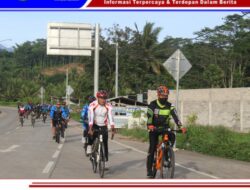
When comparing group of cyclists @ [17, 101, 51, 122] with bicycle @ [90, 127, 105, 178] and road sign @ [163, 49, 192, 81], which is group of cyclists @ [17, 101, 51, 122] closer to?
road sign @ [163, 49, 192, 81]

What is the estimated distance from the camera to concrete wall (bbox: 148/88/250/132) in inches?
1097

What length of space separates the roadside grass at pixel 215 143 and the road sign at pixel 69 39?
11.9 metres

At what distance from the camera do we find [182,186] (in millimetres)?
9953

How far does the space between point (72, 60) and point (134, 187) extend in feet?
505

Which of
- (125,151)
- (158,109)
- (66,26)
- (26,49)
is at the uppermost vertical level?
(26,49)

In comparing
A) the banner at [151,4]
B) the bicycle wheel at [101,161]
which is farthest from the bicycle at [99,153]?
the banner at [151,4]

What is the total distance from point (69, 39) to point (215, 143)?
15606mm

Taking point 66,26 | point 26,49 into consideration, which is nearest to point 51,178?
point 66,26

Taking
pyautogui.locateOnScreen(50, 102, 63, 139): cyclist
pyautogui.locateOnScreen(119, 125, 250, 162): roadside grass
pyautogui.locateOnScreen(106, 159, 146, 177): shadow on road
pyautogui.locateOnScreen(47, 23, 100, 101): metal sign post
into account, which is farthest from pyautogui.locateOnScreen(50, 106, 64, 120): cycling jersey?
pyautogui.locateOnScreen(47, 23, 100, 101): metal sign post

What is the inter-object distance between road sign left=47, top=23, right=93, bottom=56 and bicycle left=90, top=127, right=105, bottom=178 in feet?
60.9

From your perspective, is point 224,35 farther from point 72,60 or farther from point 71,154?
point 72,60

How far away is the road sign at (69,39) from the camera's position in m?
30.1

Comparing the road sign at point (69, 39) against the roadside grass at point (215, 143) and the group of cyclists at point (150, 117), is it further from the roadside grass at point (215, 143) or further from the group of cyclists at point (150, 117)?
the group of cyclists at point (150, 117)

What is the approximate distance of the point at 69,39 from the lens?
30484 millimetres
